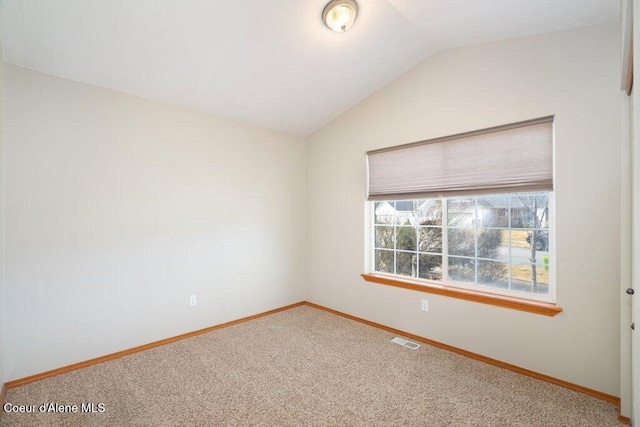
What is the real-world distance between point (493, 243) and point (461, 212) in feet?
1.33

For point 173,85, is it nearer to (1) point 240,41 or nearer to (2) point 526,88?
(1) point 240,41

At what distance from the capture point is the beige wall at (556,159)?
2113mm

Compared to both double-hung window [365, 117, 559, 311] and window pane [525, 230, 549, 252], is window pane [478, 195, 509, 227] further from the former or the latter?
window pane [525, 230, 549, 252]

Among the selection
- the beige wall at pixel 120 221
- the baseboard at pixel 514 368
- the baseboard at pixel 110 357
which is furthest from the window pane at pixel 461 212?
the baseboard at pixel 110 357

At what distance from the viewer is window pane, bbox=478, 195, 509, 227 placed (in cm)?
268

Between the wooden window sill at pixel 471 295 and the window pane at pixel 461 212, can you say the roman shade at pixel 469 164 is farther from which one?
the wooden window sill at pixel 471 295

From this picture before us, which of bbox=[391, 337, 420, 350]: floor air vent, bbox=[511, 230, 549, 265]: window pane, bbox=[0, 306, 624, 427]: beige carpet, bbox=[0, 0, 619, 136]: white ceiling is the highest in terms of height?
bbox=[0, 0, 619, 136]: white ceiling

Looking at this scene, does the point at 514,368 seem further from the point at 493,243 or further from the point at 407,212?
the point at 407,212

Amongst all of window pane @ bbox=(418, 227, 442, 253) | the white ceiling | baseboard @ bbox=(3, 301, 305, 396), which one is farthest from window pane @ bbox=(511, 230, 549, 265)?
baseboard @ bbox=(3, 301, 305, 396)

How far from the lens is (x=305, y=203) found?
173 inches

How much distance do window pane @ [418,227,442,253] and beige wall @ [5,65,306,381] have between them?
194 centimetres

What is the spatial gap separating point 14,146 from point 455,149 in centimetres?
372

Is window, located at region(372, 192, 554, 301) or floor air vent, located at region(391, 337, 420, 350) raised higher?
window, located at region(372, 192, 554, 301)

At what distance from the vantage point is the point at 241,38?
2414 mm
